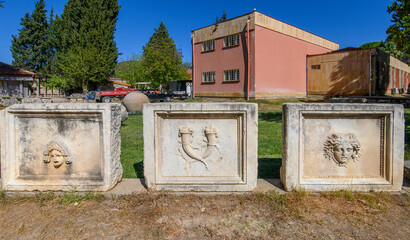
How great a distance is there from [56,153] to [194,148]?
5.16ft

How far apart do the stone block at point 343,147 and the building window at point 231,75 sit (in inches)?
649

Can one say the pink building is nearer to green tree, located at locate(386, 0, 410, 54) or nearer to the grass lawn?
green tree, located at locate(386, 0, 410, 54)

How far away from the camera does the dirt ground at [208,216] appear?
84.0 inches

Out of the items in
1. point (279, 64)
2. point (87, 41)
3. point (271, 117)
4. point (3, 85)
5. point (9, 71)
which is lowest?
point (271, 117)

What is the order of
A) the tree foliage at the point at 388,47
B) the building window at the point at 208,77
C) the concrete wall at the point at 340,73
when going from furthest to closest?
the tree foliage at the point at 388,47, the building window at the point at 208,77, the concrete wall at the point at 340,73

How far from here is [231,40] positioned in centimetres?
1920

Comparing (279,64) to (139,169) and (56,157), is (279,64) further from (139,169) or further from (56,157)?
(56,157)

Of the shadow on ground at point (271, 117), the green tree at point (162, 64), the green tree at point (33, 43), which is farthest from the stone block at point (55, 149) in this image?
the green tree at point (33, 43)

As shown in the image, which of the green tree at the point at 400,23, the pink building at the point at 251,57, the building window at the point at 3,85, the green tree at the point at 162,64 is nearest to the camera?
the green tree at the point at 400,23

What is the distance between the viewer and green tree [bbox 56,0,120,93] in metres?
30.8

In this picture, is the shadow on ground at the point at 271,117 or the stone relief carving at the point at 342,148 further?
the shadow on ground at the point at 271,117

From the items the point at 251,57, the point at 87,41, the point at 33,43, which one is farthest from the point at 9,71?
the point at 251,57

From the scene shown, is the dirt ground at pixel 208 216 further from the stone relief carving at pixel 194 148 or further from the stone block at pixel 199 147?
the stone relief carving at pixel 194 148

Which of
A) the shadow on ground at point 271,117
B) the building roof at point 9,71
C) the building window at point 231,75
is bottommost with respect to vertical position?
the shadow on ground at point 271,117
